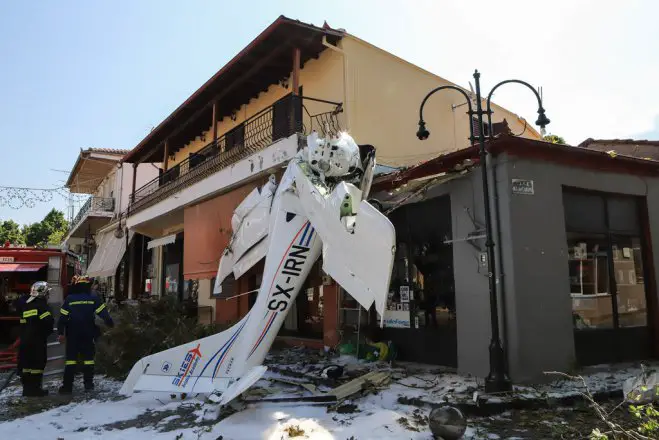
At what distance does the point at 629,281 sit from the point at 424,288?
372 centimetres

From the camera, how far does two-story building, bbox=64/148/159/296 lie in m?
22.2

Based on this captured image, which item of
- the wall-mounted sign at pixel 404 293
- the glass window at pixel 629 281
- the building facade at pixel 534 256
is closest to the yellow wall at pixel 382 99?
the building facade at pixel 534 256

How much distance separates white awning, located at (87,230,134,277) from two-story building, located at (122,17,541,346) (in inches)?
293

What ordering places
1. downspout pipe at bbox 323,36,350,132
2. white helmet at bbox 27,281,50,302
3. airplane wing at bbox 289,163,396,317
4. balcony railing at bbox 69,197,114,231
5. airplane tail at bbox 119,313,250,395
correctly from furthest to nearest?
balcony railing at bbox 69,197,114,231 < downspout pipe at bbox 323,36,350,132 < white helmet at bbox 27,281,50,302 < airplane tail at bbox 119,313,250,395 < airplane wing at bbox 289,163,396,317

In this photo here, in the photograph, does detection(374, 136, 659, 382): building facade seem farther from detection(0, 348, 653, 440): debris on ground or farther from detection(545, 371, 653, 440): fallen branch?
detection(545, 371, 653, 440): fallen branch

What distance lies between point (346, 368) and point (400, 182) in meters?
3.46

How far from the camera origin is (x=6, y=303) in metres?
13.5

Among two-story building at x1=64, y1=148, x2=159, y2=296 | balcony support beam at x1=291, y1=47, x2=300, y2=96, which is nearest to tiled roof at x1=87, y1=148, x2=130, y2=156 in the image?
two-story building at x1=64, y1=148, x2=159, y2=296

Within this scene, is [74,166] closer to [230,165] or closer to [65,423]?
[230,165]

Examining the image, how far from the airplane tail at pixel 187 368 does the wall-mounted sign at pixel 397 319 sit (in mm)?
3594

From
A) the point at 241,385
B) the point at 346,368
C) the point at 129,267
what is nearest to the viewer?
the point at 241,385

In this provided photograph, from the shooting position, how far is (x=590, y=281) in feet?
26.8

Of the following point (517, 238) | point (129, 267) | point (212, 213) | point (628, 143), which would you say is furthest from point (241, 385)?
point (129, 267)

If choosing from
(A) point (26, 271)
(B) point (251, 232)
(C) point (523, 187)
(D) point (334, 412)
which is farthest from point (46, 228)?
(C) point (523, 187)
